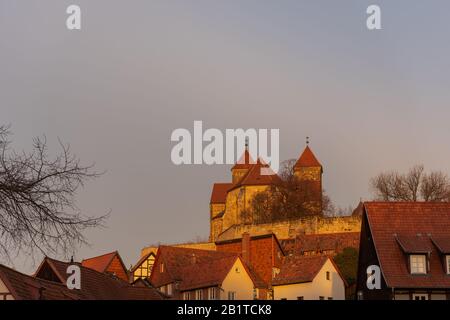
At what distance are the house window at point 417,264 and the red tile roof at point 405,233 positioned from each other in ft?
0.93

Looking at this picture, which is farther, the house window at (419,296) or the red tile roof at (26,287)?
the house window at (419,296)

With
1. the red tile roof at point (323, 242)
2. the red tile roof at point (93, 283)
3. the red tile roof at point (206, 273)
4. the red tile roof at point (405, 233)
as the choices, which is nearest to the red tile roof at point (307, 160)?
the red tile roof at point (323, 242)

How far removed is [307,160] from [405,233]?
7033 cm

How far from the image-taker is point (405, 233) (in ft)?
145

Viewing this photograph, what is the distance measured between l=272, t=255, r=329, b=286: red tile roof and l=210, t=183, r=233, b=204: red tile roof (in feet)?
239

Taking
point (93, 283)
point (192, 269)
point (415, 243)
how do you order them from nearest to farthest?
point (93, 283), point (415, 243), point (192, 269)

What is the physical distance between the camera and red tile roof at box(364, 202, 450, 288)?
42062 mm

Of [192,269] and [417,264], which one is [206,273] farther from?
[417,264]

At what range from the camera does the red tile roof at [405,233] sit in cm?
4206

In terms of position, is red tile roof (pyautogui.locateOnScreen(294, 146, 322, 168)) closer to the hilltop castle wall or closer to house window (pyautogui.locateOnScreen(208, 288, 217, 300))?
the hilltop castle wall

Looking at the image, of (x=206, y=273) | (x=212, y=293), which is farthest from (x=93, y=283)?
(x=206, y=273)

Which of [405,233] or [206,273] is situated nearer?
[405,233]

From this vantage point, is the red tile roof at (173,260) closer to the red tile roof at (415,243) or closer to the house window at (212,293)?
the house window at (212,293)
